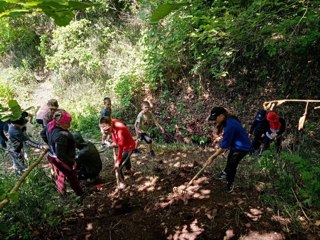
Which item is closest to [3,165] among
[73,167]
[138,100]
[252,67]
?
[73,167]

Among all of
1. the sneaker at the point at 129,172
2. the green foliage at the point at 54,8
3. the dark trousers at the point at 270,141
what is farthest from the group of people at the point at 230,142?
the green foliage at the point at 54,8

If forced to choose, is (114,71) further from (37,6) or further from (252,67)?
(37,6)

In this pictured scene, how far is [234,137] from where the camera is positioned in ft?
16.3

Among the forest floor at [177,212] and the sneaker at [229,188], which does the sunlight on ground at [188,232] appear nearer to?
the forest floor at [177,212]

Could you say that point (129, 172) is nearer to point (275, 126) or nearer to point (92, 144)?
point (92, 144)

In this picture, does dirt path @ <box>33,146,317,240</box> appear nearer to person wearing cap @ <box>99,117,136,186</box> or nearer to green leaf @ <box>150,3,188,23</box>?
person wearing cap @ <box>99,117,136,186</box>

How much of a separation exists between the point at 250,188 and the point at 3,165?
678 cm

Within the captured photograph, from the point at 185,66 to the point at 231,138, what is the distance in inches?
263

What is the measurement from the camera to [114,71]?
42.9ft

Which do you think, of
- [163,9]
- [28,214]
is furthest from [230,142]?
[163,9]

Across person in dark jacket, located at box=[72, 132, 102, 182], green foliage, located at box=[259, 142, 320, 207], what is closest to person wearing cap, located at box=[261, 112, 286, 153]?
green foliage, located at box=[259, 142, 320, 207]

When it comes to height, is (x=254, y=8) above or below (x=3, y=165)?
above

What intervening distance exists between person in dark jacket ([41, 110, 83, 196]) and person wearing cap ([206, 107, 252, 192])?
7.96 feet

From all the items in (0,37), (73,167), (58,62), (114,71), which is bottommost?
(73,167)
